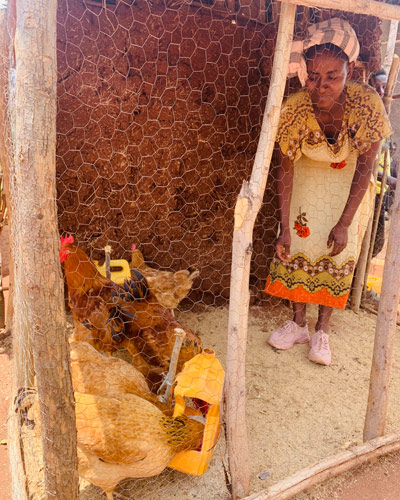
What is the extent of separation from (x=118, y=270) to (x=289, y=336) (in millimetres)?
1138

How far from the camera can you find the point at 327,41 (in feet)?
5.79

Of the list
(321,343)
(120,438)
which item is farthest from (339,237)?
(120,438)

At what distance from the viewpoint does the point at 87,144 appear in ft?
7.60

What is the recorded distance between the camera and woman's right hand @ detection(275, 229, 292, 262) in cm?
224

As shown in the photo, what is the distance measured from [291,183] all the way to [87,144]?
118cm

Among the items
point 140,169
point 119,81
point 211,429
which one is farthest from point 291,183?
point 211,429

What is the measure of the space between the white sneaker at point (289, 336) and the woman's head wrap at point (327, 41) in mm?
1464

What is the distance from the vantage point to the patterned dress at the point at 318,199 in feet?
6.51

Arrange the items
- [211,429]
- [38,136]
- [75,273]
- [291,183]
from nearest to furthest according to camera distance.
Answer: [38,136] < [211,429] < [75,273] < [291,183]

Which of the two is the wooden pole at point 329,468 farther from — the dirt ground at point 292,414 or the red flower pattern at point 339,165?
the red flower pattern at point 339,165

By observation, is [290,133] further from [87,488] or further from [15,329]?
[87,488]

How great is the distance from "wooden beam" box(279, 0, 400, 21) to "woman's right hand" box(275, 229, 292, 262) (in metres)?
1.10

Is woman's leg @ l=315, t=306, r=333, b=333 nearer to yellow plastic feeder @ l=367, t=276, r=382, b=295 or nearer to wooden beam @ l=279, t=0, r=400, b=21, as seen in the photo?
yellow plastic feeder @ l=367, t=276, r=382, b=295

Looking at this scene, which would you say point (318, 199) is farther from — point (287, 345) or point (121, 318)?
point (121, 318)
